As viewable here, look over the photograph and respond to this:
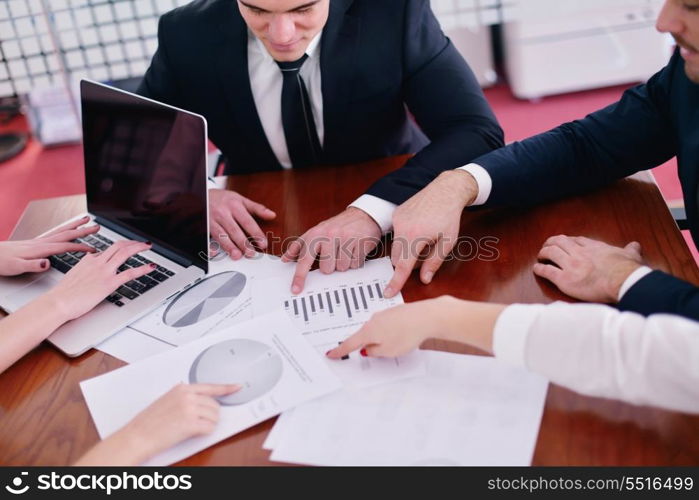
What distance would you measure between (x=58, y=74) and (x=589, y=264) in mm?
2594

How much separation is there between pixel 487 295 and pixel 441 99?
1.80 ft

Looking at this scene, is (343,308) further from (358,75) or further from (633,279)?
(358,75)

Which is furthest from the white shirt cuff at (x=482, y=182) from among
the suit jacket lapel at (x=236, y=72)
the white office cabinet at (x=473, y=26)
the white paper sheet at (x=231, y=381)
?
the white office cabinet at (x=473, y=26)

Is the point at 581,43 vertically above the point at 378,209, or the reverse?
the point at 378,209

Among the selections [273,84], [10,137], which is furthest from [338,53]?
[10,137]

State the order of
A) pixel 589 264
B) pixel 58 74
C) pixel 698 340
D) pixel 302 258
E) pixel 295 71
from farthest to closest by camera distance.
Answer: pixel 58 74 → pixel 295 71 → pixel 302 258 → pixel 589 264 → pixel 698 340

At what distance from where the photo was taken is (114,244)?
1.13 metres

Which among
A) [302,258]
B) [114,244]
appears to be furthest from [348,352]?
[114,244]

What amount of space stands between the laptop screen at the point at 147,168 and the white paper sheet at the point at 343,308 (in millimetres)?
157

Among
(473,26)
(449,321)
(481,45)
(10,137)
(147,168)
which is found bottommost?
(10,137)

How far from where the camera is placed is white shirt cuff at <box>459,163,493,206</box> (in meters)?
1.17

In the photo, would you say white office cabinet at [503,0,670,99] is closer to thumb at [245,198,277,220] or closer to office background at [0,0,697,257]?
office background at [0,0,697,257]

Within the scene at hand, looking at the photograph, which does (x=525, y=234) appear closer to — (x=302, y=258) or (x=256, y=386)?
(x=302, y=258)

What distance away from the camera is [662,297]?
0.85 metres
